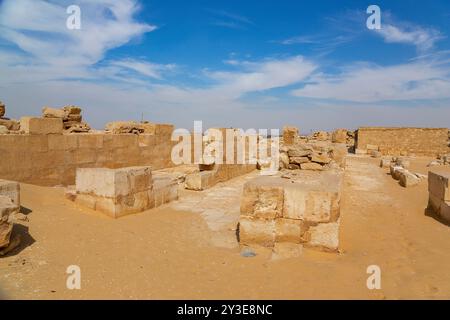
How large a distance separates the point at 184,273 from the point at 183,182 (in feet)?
20.0

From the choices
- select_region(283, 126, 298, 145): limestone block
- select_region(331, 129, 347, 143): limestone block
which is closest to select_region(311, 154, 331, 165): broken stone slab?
select_region(283, 126, 298, 145): limestone block

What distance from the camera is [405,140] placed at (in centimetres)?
2553

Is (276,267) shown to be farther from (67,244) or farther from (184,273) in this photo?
(67,244)

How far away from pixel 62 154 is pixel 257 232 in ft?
17.4

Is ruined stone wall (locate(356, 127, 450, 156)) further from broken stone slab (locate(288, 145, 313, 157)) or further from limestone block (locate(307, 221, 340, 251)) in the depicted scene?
limestone block (locate(307, 221, 340, 251))

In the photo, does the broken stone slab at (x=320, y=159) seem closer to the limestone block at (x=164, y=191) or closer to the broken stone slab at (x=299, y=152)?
the broken stone slab at (x=299, y=152)

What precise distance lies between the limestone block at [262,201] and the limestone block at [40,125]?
5.00 metres

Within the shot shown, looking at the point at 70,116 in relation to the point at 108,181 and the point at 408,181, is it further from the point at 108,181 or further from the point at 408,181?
the point at 408,181

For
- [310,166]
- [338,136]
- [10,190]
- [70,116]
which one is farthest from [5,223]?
[338,136]

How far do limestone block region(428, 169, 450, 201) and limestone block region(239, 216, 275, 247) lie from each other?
12.5 ft

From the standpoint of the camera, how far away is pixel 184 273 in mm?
3598

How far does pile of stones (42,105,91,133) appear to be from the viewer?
27.4 ft

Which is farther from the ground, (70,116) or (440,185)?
(70,116)
